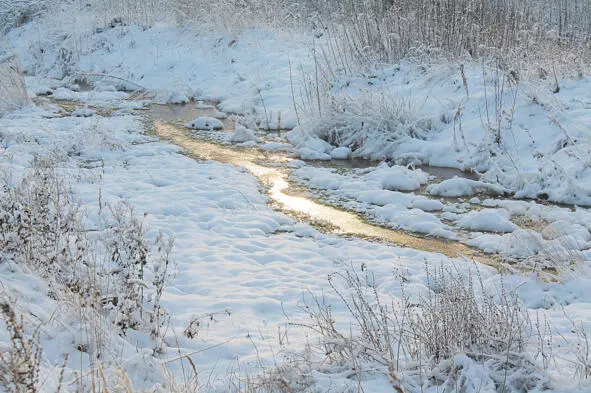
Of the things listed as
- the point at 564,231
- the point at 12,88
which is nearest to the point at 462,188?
the point at 564,231

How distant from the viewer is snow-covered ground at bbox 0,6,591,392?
339 centimetres

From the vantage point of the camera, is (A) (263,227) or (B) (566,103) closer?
(A) (263,227)

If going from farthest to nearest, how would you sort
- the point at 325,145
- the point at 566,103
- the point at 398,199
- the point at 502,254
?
the point at 325,145 < the point at 566,103 < the point at 398,199 < the point at 502,254

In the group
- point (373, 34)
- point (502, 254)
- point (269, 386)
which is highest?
point (373, 34)

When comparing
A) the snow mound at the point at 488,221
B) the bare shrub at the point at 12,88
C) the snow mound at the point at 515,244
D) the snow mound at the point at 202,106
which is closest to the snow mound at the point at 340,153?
the snow mound at the point at 488,221

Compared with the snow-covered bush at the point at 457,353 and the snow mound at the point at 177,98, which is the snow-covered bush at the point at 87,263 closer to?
the snow-covered bush at the point at 457,353

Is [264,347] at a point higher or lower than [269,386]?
lower

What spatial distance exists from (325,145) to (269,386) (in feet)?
21.6

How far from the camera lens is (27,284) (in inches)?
141

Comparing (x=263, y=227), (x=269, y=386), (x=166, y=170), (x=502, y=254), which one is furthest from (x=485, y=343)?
(x=166, y=170)

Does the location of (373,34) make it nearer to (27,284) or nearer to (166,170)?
(166,170)

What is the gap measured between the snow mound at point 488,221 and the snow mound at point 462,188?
78 cm

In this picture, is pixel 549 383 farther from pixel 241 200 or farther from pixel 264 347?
pixel 241 200

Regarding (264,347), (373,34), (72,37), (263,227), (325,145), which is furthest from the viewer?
(72,37)
